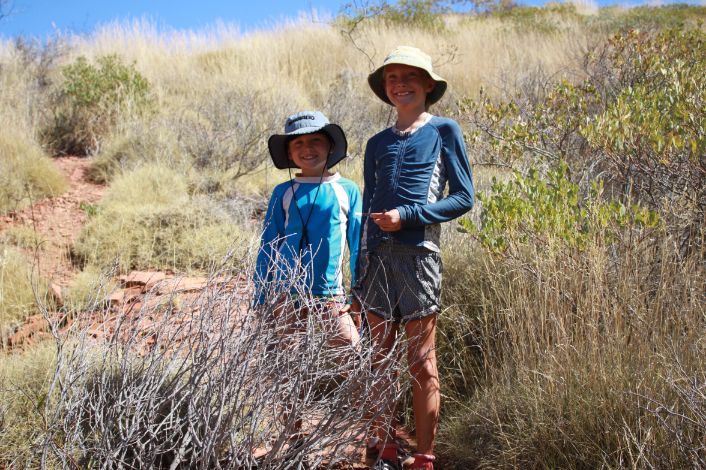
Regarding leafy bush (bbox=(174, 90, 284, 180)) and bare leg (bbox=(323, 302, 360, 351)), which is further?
leafy bush (bbox=(174, 90, 284, 180))

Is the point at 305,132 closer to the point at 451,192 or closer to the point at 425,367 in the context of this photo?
the point at 451,192

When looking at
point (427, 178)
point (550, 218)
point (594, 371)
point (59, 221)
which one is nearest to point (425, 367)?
point (594, 371)

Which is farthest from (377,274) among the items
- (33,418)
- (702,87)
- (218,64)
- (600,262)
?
(218,64)

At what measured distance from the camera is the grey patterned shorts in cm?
268

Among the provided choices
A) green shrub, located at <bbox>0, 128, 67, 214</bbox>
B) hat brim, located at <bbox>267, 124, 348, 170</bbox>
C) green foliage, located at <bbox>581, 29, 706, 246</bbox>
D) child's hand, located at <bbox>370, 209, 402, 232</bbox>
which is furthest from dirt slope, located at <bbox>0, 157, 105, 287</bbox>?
green foliage, located at <bbox>581, 29, 706, 246</bbox>

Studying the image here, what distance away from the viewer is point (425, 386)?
2775 millimetres

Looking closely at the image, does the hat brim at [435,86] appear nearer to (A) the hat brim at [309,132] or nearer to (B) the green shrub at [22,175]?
(A) the hat brim at [309,132]

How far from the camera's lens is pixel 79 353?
247 centimetres

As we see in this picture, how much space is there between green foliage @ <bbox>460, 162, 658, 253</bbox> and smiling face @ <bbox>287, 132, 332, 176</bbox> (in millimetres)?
825

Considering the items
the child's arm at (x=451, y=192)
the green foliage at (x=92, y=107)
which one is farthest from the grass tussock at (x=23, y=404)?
the green foliage at (x=92, y=107)

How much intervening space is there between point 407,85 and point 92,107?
765 cm

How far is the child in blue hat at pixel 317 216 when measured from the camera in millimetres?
2836

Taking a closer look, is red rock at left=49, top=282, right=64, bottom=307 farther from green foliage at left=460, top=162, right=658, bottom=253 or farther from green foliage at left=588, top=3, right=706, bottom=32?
green foliage at left=588, top=3, right=706, bottom=32

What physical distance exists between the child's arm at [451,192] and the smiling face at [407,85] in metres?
0.20
